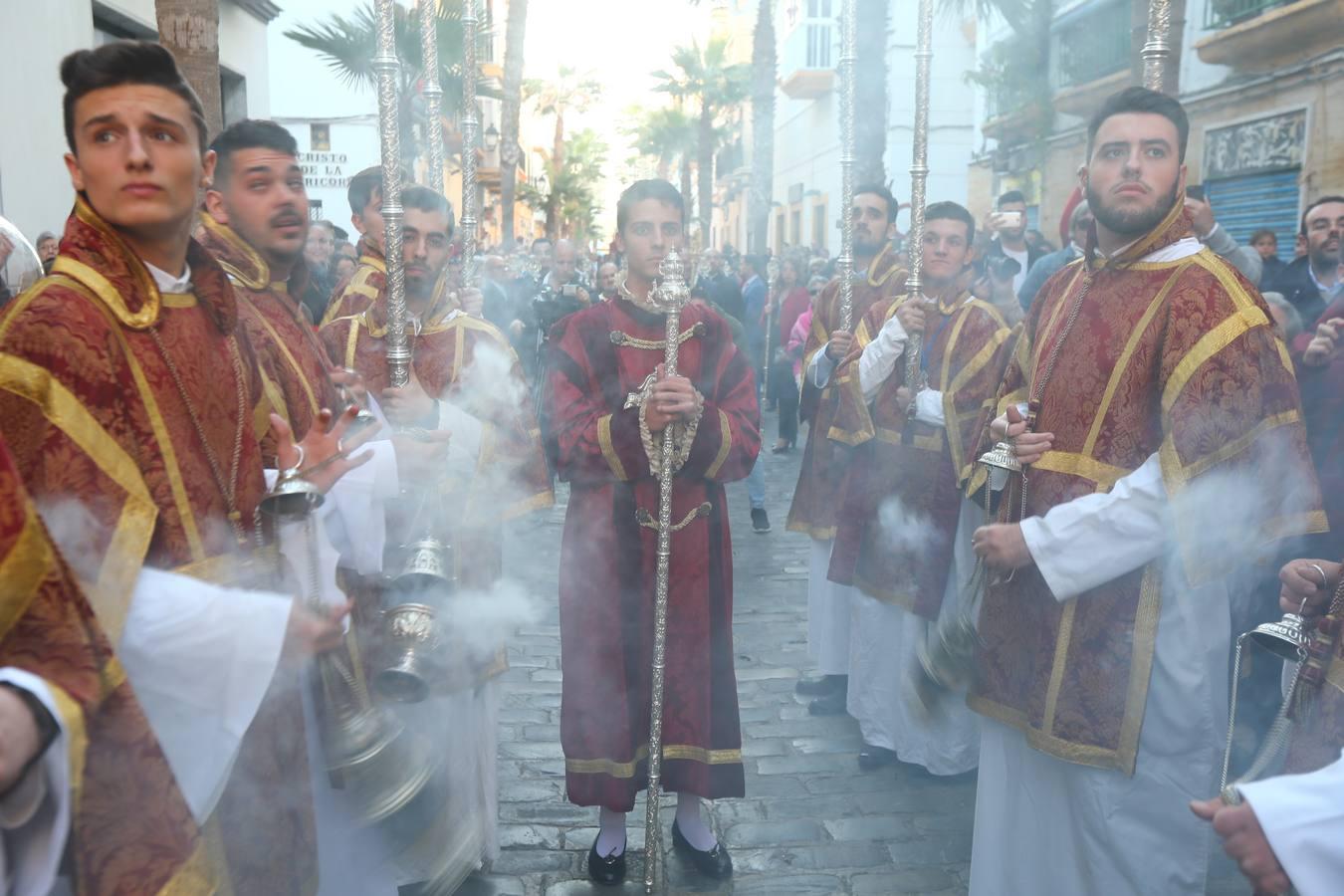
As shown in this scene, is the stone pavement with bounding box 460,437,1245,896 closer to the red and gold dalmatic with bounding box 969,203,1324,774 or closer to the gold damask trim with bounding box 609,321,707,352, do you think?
the red and gold dalmatic with bounding box 969,203,1324,774

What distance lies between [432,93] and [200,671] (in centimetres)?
230

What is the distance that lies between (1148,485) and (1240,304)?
53cm

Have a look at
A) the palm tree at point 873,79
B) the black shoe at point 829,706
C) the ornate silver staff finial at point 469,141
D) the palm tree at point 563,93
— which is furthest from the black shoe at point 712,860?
the palm tree at point 563,93

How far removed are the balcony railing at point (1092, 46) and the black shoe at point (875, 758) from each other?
13457 millimetres

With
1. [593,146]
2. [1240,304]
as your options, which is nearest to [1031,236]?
[1240,304]

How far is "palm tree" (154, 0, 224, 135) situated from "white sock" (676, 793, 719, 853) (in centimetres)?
369

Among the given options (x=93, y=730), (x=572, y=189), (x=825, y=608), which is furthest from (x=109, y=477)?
(x=572, y=189)

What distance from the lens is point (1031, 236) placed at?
9.42 metres

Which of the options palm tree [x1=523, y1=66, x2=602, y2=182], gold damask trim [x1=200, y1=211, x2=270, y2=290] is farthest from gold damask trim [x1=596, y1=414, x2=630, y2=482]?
palm tree [x1=523, y1=66, x2=602, y2=182]

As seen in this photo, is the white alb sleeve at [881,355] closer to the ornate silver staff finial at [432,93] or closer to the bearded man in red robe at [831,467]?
the bearded man in red robe at [831,467]

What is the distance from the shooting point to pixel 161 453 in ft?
6.73

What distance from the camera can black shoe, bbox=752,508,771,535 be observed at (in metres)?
8.86

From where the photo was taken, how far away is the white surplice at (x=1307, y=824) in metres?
1.67

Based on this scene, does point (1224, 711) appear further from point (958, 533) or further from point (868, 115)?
point (868, 115)
